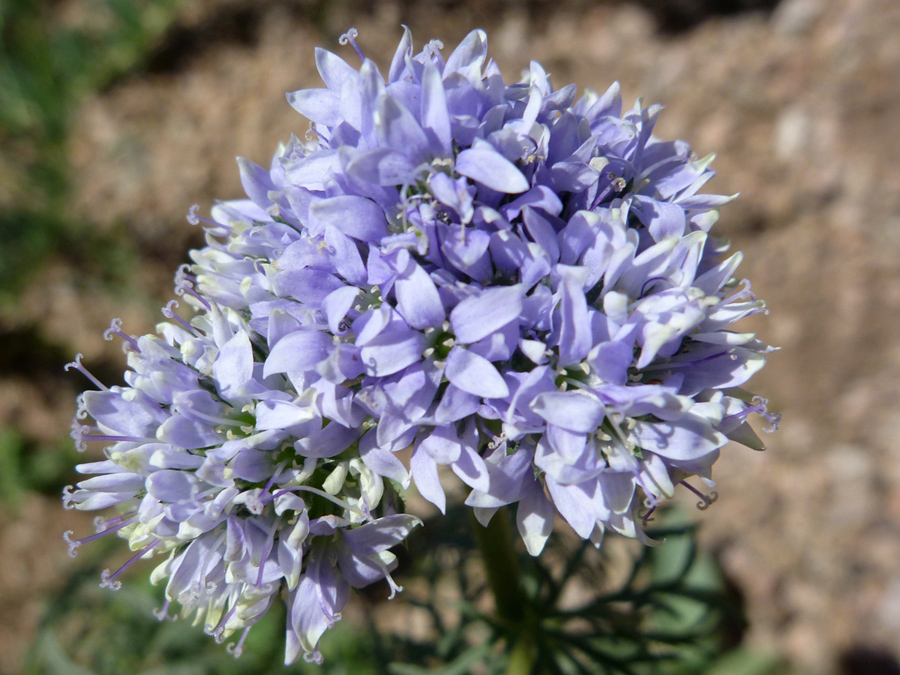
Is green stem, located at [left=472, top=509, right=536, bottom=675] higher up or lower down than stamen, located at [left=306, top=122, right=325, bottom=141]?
lower down

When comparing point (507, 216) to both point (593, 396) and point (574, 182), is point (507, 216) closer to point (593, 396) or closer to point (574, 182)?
point (574, 182)

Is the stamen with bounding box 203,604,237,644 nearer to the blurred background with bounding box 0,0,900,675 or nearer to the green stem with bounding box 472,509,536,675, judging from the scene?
the green stem with bounding box 472,509,536,675

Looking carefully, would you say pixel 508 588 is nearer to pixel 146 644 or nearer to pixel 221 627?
pixel 221 627

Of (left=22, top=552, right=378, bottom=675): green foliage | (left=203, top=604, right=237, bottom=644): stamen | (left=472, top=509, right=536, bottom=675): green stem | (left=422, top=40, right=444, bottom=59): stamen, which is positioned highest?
(left=422, top=40, right=444, bottom=59): stamen

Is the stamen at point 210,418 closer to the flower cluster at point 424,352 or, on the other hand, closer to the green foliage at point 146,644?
the flower cluster at point 424,352

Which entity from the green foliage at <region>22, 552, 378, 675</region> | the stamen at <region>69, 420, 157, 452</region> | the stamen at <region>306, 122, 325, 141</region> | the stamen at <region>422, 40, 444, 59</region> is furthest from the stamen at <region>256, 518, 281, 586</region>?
the green foliage at <region>22, 552, 378, 675</region>

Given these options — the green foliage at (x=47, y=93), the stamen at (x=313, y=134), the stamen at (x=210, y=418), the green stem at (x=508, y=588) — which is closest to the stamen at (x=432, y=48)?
the stamen at (x=313, y=134)
